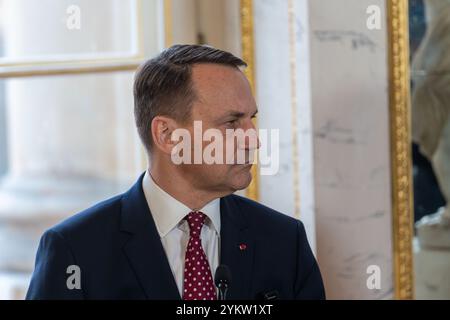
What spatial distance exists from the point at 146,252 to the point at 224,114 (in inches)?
13.2

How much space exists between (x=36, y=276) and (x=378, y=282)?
4.79ft

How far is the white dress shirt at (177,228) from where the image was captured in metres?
1.85

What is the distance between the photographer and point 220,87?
1834 millimetres

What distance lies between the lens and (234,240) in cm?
187

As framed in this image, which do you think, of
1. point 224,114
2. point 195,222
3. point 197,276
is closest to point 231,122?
point 224,114

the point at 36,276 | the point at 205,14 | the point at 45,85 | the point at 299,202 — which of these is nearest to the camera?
the point at 36,276

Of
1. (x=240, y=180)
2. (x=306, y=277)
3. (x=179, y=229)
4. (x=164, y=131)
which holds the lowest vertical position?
(x=306, y=277)

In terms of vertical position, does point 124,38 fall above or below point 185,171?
above

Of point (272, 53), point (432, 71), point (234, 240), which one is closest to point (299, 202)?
point (272, 53)

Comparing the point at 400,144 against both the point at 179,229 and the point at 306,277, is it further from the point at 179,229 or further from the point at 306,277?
the point at 179,229

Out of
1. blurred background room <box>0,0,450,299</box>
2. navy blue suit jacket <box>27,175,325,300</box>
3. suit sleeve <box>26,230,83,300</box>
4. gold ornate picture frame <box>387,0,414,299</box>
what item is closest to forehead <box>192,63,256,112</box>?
navy blue suit jacket <box>27,175,325,300</box>

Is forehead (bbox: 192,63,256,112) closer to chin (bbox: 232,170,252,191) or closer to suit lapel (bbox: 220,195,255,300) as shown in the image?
chin (bbox: 232,170,252,191)

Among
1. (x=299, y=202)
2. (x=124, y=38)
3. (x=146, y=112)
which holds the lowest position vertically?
(x=299, y=202)

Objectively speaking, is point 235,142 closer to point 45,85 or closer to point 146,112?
point 146,112
